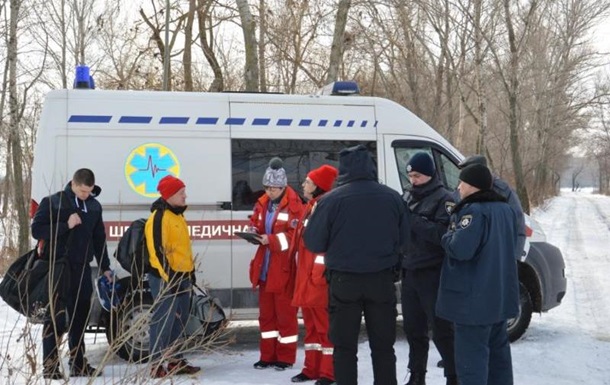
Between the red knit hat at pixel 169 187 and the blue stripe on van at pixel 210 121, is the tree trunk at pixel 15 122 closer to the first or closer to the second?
the blue stripe on van at pixel 210 121

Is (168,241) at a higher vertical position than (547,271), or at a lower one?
higher

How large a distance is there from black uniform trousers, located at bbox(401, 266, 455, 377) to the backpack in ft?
6.78

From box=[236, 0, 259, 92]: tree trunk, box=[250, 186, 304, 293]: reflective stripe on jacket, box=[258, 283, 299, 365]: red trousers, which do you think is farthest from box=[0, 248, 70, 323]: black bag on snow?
box=[236, 0, 259, 92]: tree trunk

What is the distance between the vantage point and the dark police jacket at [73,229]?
5.48m

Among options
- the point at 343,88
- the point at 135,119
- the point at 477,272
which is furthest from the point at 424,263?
the point at 135,119

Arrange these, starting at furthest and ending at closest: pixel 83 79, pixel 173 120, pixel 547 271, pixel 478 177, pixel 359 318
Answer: pixel 547 271, pixel 83 79, pixel 173 120, pixel 359 318, pixel 478 177

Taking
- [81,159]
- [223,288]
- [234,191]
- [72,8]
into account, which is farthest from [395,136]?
[72,8]

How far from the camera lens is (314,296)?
216 inches

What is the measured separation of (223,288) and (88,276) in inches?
54.2

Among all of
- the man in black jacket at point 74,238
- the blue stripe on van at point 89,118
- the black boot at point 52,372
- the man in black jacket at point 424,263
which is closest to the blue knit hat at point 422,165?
the man in black jacket at point 424,263

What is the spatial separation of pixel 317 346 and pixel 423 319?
928 mm

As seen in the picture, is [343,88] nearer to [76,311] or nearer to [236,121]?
[236,121]

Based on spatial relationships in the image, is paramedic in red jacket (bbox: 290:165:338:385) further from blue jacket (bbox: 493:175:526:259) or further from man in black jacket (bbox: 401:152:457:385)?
blue jacket (bbox: 493:175:526:259)

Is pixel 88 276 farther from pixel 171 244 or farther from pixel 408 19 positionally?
pixel 408 19
